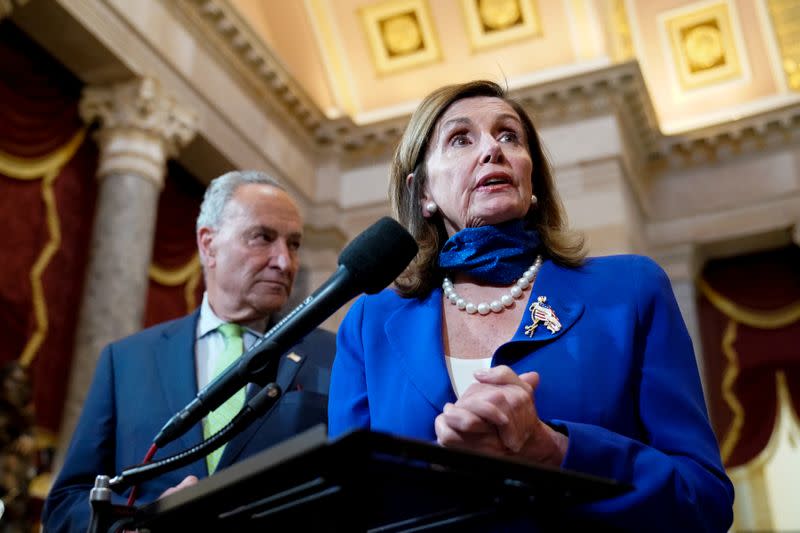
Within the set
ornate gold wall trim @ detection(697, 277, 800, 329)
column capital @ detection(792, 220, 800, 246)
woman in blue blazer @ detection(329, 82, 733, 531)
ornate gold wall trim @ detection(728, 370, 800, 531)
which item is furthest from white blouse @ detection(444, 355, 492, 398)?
ornate gold wall trim @ detection(697, 277, 800, 329)

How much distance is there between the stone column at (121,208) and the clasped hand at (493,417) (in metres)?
6.48

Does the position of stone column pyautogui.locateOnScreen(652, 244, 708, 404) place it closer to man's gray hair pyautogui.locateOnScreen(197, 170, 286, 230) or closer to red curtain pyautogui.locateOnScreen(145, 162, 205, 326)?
red curtain pyautogui.locateOnScreen(145, 162, 205, 326)

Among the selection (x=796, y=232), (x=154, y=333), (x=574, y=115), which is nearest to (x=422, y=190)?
(x=154, y=333)

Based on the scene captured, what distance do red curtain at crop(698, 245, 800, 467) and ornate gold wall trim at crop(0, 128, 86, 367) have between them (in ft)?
23.8

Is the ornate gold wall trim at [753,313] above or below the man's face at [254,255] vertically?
below

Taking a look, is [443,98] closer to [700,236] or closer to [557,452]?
[557,452]

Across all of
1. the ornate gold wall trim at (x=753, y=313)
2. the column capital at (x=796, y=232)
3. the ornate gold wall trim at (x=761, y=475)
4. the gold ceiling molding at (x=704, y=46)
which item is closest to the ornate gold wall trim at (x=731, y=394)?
the ornate gold wall trim at (x=753, y=313)

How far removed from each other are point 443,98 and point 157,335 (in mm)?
1285

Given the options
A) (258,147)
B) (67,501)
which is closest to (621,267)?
(67,501)

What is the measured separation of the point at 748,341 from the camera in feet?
36.0

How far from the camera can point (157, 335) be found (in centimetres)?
274

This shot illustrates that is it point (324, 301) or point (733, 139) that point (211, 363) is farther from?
point (733, 139)

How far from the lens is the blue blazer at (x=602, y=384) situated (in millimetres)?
1309

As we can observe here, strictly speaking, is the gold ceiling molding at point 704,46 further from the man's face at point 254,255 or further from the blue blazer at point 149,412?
the blue blazer at point 149,412
